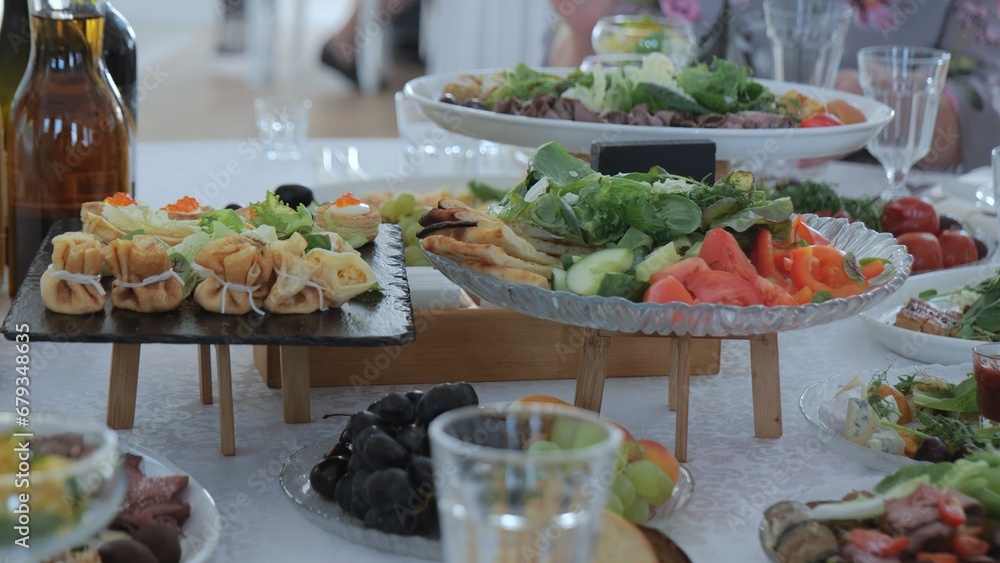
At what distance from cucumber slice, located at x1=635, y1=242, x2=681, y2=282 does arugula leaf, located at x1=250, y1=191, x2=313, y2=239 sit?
0.34m

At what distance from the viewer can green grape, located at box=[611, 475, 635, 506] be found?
720 millimetres

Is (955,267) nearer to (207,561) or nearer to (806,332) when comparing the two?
(806,332)

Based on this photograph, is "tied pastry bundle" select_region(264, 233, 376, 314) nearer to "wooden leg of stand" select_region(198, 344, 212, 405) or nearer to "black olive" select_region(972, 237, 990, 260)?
"wooden leg of stand" select_region(198, 344, 212, 405)

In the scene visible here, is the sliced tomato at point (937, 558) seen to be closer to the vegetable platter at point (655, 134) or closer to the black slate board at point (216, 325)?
the black slate board at point (216, 325)

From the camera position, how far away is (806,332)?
1278 mm

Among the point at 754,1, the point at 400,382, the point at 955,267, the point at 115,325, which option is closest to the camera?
the point at 115,325

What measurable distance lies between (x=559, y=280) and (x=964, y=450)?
0.34 metres

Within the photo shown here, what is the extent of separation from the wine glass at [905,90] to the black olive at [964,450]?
37.0 inches

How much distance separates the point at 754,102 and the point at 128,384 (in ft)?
3.09

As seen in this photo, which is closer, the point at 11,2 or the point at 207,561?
the point at 207,561

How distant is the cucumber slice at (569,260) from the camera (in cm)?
90

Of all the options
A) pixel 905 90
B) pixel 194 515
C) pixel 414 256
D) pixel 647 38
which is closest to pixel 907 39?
pixel 647 38

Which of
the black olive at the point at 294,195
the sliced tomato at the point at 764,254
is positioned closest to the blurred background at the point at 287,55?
the black olive at the point at 294,195

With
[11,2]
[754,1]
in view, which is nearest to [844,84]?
[754,1]
